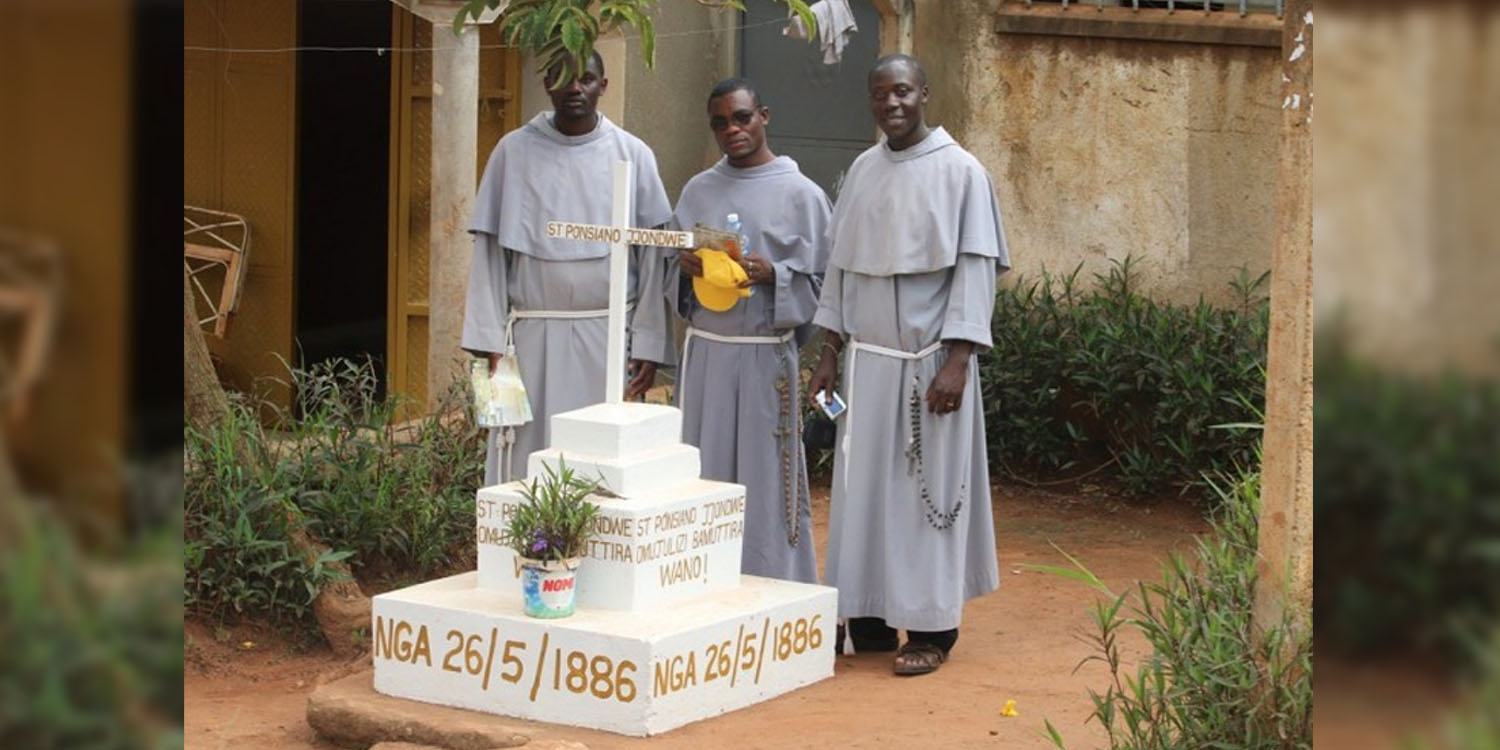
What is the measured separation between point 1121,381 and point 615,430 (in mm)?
4493

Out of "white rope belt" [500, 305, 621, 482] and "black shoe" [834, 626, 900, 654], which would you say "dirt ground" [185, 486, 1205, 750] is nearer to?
"black shoe" [834, 626, 900, 654]

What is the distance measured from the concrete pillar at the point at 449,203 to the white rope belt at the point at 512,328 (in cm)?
209

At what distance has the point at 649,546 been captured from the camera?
238 inches

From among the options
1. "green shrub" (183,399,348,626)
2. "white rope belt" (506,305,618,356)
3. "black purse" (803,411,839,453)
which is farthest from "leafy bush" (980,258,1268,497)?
"green shrub" (183,399,348,626)

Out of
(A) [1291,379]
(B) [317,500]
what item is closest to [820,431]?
(B) [317,500]

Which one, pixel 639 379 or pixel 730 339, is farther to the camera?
pixel 639 379

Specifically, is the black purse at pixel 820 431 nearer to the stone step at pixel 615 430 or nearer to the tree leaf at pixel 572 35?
the stone step at pixel 615 430

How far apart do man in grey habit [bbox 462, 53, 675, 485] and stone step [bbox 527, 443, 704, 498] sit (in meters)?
0.80

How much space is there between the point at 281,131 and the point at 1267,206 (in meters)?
5.35

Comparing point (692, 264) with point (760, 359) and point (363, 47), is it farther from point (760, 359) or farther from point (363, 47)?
point (363, 47)

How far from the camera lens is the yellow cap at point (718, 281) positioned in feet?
22.5

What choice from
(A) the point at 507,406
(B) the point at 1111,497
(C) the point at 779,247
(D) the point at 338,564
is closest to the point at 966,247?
(C) the point at 779,247

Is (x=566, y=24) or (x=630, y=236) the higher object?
(x=566, y=24)

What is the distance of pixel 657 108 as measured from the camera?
1162 centimetres
